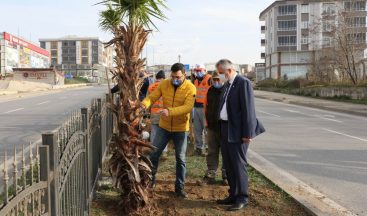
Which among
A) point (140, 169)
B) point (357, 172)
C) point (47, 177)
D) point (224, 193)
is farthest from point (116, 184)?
point (357, 172)

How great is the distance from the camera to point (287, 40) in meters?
94.5

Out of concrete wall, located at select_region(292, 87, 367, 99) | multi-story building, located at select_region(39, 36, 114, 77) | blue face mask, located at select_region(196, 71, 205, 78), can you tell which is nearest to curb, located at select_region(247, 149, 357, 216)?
blue face mask, located at select_region(196, 71, 205, 78)

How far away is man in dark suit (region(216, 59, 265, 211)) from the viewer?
526 centimetres

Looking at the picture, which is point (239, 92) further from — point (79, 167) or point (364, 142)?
point (364, 142)

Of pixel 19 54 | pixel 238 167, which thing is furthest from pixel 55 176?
pixel 19 54

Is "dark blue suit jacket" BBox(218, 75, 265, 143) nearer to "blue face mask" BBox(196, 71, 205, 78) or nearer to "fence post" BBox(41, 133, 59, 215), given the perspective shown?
"fence post" BBox(41, 133, 59, 215)

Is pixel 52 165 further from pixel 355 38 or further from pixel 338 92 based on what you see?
pixel 355 38

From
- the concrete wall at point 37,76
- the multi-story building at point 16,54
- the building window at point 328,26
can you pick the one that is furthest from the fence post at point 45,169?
the multi-story building at point 16,54

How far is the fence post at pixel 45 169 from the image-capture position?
267cm

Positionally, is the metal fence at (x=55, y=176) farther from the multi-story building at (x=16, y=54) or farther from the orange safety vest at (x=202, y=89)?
the multi-story building at (x=16, y=54)

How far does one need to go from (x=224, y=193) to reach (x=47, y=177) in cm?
371

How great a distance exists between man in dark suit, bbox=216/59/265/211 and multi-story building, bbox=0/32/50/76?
2739 inches

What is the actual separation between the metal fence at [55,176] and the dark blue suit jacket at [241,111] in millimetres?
1656

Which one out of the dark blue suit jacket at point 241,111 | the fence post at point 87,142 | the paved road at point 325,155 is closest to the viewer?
the fence post at point 87,142
